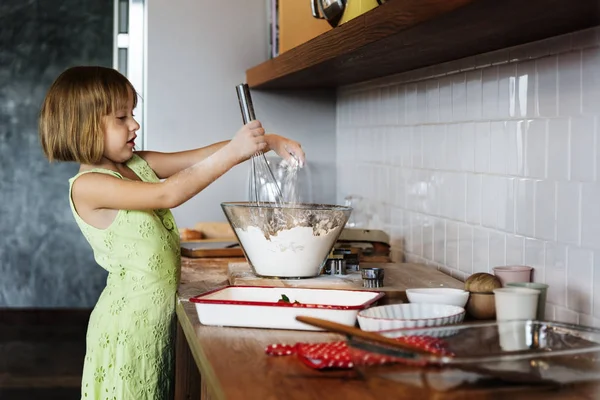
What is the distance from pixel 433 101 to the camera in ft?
6.74

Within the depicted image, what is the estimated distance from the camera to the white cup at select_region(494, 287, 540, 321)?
4.09 feet

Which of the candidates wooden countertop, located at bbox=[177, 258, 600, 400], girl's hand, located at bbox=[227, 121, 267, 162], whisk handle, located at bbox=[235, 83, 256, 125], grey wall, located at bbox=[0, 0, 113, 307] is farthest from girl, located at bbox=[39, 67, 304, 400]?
grey wall, located at bbox=[0, 0, 113, 307]

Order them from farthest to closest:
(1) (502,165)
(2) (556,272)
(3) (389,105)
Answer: (3) (389,105) → (1) (502,165) → (2) (556,272)

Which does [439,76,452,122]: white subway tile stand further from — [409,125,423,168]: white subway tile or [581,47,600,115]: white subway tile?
[581,47,600,115]: white subway tile

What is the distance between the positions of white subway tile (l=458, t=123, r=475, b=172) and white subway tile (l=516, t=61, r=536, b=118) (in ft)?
0.77

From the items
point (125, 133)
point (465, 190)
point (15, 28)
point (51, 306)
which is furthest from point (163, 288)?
point (15, 28)

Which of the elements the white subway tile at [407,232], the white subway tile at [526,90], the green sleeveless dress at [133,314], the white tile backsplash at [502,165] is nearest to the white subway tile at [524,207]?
the white tile backsplash at [502,165]

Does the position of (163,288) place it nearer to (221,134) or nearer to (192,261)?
(192,261)

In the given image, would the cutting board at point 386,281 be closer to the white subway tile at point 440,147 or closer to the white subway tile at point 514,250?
the white subway tile at point 514,250

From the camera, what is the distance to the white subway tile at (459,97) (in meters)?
1.86

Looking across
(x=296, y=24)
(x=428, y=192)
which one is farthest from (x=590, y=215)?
(x=296, y=24)

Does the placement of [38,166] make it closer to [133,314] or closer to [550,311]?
[133,314]

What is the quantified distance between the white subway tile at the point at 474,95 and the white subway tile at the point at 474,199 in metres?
0.13

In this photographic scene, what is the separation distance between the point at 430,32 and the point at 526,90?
0.27 meters
